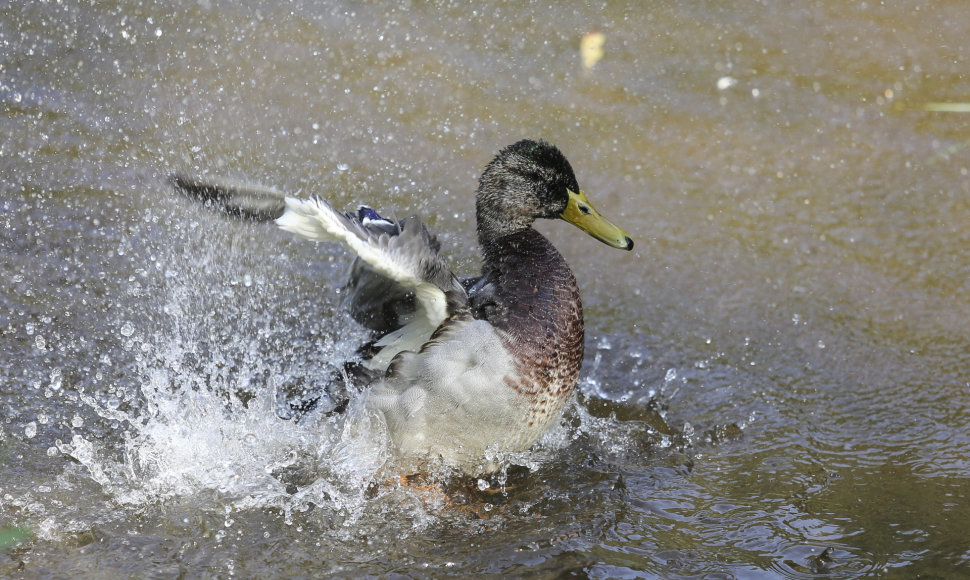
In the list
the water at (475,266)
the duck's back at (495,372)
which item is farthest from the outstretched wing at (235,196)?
the duck's back at (495,372)

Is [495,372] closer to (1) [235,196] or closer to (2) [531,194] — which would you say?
(2) [531,194]

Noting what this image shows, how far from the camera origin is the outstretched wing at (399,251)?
125 inches

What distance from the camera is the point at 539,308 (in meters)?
3.68

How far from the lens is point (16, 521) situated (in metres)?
3.29

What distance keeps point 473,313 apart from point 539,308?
0.25 m

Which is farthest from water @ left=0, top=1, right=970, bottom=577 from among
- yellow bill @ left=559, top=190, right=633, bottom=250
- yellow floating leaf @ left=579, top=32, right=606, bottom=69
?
yellow bill @ left=559, top=190, right=633, bottom=250

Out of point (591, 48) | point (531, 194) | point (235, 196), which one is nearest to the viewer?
point (235, 196)

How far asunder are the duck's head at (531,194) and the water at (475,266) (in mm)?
883

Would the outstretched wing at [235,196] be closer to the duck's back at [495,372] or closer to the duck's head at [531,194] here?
the duck's back at [495,372]

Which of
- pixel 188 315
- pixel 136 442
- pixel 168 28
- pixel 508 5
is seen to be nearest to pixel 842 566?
pixel 136 442

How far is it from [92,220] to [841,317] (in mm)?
3937

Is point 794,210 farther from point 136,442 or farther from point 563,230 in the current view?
point 136,442

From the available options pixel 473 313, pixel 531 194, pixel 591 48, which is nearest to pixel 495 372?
pixel 473 313

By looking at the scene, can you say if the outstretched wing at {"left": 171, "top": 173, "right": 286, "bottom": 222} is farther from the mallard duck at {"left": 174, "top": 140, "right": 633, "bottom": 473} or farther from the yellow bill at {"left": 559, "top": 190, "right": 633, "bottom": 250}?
the yellow bill at {"left": 559, "top": 190, "right": 633, "bottom": 250}
